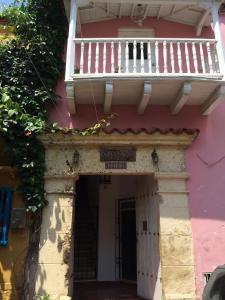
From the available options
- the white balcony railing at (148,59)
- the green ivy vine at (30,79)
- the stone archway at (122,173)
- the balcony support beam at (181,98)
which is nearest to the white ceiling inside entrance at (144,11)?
the green ivy vine at (30,79)

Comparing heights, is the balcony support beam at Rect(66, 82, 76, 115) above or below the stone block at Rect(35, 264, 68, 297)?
above

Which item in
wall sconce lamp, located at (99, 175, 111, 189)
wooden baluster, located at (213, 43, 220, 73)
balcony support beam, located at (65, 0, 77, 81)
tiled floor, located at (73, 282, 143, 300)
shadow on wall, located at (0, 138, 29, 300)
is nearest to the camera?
shadow on wall, located at (0, 138, 29, 300)

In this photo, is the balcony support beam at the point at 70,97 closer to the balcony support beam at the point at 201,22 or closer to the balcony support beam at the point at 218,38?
the balcony support beam at the point at 218,38

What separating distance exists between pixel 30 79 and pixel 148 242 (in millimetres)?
4034

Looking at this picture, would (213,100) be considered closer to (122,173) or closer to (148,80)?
(148,80)

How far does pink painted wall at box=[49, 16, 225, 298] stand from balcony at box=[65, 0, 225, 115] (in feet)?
0.60

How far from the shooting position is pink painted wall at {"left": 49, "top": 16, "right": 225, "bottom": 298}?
5.97 metres

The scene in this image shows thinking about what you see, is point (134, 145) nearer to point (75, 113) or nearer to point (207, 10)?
point (75, 113)

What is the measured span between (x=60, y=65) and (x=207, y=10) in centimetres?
331

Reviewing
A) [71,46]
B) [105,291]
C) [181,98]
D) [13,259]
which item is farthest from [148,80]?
[105,291]

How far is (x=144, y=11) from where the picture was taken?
7402 millimetres

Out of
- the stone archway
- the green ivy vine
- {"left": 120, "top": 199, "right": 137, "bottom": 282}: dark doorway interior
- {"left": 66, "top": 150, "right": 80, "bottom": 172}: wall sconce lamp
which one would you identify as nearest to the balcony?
the green ivy vine

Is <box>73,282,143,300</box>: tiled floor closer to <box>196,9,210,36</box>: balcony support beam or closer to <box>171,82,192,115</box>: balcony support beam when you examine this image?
<box>171,82,192,115</box>: balcony support beam

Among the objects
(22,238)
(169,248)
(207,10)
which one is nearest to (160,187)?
(169,248)
